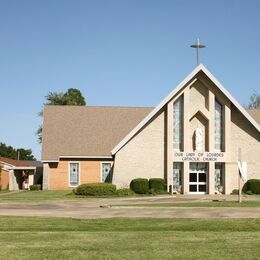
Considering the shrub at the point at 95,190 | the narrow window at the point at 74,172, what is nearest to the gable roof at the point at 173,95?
the shrub at the point at 95,190

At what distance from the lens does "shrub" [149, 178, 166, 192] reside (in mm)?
37991

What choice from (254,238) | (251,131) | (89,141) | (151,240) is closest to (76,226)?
(151,240)

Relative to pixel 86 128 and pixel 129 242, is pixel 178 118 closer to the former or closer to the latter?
pixel 86 128

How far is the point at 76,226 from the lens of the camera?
57.2ft

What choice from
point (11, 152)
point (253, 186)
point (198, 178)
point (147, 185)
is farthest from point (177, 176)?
point (11, 152)

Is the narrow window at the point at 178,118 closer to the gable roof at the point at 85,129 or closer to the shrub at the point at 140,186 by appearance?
the shrub at the point at 140,186

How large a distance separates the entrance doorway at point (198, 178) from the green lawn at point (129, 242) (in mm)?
21225

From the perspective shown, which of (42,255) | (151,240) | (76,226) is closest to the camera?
(42,255)

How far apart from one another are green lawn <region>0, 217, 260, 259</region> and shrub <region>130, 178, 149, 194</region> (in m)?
19.7

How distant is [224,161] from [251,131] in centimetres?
311

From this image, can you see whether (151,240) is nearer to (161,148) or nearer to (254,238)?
(254,238)

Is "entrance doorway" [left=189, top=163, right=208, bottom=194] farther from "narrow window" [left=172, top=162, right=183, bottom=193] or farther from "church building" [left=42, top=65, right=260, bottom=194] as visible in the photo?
"narrow window" [left=172, top=162, right=183, bottom=193]

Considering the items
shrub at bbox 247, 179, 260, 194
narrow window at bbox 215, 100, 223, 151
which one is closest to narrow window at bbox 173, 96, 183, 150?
narrow window at bbox 215, 100, 223, 151

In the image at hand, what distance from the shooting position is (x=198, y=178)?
39.6 meters
